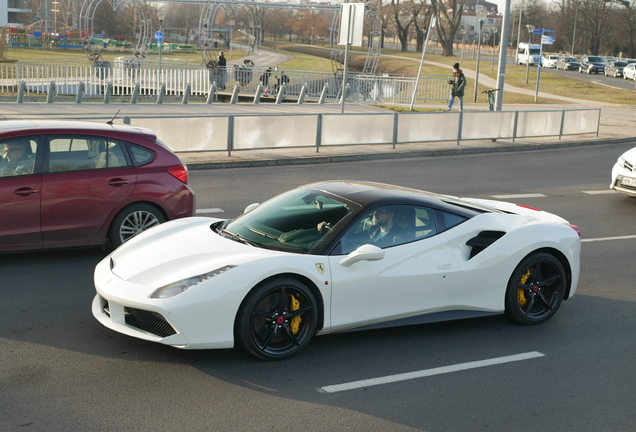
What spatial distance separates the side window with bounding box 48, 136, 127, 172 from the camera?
26.0 feet

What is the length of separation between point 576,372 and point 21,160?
19.1 ft

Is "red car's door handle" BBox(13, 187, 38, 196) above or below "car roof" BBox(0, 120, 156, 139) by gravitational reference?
below

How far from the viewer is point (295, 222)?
6.02m

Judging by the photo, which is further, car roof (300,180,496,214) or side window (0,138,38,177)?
side window (0,138,38,177)

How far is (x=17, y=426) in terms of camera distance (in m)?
4.25

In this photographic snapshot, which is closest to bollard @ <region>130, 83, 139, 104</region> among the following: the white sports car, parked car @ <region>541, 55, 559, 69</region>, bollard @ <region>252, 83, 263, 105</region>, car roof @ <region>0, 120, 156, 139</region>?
bollard @ <region>252, 83, 263, 105</region>

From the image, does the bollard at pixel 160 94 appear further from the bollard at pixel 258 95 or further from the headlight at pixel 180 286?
the headlight at pixel 180 286

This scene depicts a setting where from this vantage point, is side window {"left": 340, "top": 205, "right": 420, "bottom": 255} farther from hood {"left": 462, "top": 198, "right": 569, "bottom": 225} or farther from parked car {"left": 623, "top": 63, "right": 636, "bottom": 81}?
parked car {"left": 623, "top": 63, "right": 636, "bottom": 81}

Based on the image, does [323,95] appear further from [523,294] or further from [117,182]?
[523,294]

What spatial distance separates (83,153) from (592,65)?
76.1m

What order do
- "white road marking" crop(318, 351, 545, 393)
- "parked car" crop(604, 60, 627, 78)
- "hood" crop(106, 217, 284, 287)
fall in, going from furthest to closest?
"parked car" crop(604, 60, 627, 78) < "hood" crop(106, 217, 284, 287) < "white road marking" crop(318, 351, 545, 393)

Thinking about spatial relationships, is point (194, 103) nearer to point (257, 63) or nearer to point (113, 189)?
point (257, 63)

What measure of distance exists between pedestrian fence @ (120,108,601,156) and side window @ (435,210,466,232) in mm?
9471

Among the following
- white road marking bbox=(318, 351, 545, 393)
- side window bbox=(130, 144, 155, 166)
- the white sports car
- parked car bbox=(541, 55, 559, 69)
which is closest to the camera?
white road marking bbox=(318, 351, 545, 393)
